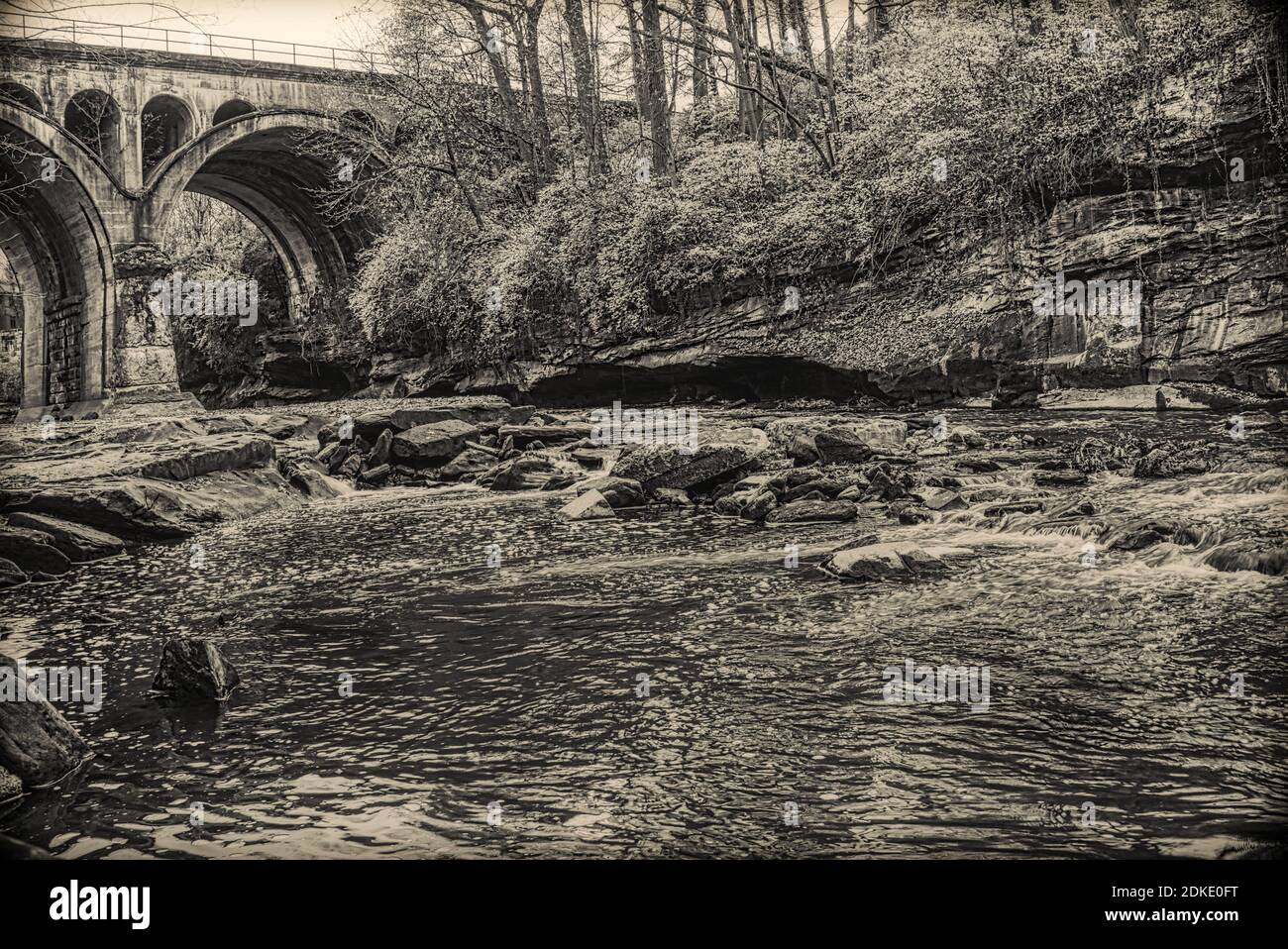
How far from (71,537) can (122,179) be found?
788 inches

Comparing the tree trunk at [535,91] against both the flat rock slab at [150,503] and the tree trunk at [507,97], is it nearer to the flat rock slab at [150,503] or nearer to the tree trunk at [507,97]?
the tree trunk at [507,97]

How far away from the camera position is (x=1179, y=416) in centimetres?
1009

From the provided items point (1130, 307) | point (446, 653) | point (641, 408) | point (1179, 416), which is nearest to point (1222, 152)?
point (1130, 307)

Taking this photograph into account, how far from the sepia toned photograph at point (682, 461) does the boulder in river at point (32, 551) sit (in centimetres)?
4

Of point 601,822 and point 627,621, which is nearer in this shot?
point 601,822

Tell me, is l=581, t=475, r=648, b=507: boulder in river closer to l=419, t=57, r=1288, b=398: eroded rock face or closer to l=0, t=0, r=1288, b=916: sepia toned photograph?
l=0, t=0, r=1288, b=916: sepia toned photograph

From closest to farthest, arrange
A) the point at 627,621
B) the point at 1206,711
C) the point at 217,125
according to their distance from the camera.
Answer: the point at 1206,711 < the point at 627,621 < the point at 217,125

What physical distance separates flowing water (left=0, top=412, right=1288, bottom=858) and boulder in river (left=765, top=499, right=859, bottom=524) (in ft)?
2.78

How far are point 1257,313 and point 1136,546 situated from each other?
5.43 meters

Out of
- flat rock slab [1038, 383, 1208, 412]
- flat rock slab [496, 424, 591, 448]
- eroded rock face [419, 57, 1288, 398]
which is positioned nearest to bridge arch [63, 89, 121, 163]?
eroded rock face [419, 57, 1288, 398]

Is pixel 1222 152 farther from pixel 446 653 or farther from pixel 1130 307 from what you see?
pixel 446 653

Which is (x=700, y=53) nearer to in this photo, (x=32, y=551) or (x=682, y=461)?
(x=682, y=461)

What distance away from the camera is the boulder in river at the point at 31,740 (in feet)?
10.8

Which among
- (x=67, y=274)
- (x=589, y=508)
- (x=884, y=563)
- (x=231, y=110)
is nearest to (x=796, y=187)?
(x=589, y=508)
